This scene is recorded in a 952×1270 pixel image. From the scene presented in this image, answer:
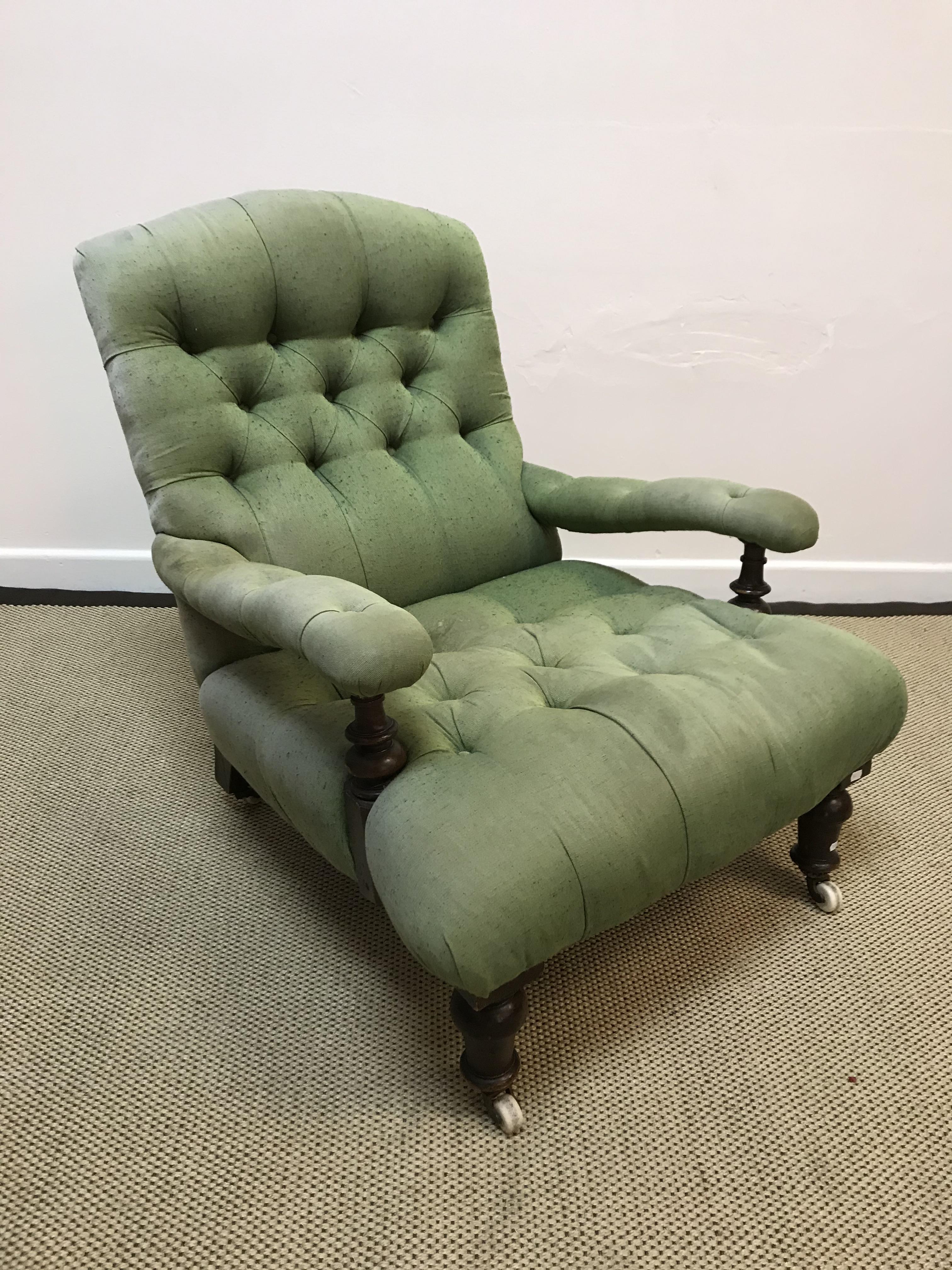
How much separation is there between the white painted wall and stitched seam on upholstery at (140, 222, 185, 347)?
0.70m

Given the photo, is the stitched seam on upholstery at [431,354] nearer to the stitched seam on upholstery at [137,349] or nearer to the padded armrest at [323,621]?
the stitched seam on upholstery at [137,349]

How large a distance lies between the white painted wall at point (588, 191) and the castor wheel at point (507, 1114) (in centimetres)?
142

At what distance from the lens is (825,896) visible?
1.22 m

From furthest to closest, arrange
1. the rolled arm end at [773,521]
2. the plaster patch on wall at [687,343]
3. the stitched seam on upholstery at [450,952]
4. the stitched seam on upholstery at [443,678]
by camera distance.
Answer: the plaster patch on wall at [687,343] → the rolled arm end at [773,521] → the stitched seam on upholstery at [443,678] → the stitched seam on upholstery at [450,952]

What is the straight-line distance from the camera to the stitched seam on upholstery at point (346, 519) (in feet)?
4.18

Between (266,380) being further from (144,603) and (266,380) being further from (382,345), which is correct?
(144,603)

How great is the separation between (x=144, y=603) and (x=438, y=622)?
113cm

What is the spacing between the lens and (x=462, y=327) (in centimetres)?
142

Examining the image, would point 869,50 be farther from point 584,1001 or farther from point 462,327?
point 584,1001

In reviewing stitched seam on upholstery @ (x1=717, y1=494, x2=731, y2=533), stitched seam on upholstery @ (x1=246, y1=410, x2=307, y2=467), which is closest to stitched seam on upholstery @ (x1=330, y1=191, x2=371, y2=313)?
stitched seam on upholstery @ (x1=246, y1=410, x2=307, y2=467)

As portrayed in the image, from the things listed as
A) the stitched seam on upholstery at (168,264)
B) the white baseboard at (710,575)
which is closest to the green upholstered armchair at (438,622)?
the stitched seam on upholstery at (168,264)

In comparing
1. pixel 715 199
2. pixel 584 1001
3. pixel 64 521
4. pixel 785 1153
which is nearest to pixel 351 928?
pixel 584 1001

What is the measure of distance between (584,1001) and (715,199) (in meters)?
1.59

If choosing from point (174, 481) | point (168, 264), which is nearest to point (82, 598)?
point (174, 481)
